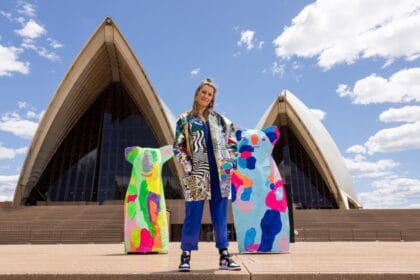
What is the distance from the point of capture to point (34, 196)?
28109 mm

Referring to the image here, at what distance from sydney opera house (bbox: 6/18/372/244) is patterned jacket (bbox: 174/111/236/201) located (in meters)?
23.6

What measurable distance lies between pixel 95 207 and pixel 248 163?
47.9 ft

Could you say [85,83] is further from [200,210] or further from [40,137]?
[200,210]

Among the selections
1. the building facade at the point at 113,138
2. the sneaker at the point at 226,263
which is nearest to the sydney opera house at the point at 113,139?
the building facade at the point at 113,138

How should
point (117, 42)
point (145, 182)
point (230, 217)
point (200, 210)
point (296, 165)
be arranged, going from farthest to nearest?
1. point (296, 165)
2. point (117, 42)
3. point (230, 217)
4. point (145, 182)
5. point (200, 210)

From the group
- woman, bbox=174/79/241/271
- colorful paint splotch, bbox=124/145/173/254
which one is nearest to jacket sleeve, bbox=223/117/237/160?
woman, bbox=174/79/241/271

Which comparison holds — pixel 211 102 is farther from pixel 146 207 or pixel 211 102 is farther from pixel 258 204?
pixel 146 207

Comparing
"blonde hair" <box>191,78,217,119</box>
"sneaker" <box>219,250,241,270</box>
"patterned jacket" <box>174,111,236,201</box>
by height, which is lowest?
"sneaker" <box>219,250,241,270</box>

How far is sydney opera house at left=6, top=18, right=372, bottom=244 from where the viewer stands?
2702 cm

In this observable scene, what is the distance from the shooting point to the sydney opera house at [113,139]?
2702 cm

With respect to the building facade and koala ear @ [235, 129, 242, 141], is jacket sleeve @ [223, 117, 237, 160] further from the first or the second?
the building facade

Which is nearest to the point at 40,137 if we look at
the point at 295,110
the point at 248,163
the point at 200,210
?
the point at 295,110

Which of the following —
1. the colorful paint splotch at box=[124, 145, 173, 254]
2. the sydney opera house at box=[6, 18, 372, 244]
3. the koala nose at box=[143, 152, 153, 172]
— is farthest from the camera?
the sydney opera house at box=[6, 18, 372, 244]

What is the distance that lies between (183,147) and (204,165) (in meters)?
0.32
